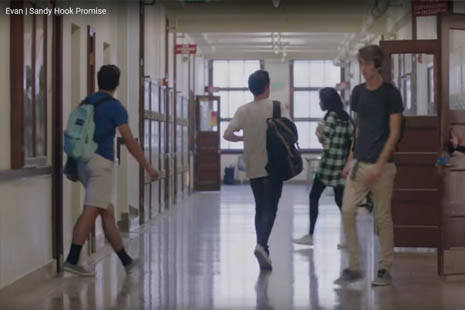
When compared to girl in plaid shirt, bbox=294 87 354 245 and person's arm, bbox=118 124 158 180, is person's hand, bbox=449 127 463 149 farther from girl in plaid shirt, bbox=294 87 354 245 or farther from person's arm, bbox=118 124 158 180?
person's arm, bbox=118 124 158 180

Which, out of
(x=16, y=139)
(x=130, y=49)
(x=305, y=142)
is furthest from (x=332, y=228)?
(x=305, y=142)

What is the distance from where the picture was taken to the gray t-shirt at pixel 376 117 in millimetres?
5047

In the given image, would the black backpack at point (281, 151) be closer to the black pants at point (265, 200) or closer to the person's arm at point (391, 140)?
the black pants at point (265, 200)

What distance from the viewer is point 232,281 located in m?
5.22

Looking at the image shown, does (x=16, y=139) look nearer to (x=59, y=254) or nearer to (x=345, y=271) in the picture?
(x=59, y=254)

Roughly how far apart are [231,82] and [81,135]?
54.7 ft

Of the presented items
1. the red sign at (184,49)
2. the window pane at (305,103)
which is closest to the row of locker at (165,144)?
the red sign at (184,49)

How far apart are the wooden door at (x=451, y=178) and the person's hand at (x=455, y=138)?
22mm

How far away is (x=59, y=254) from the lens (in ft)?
18.6

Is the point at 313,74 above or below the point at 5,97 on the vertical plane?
above

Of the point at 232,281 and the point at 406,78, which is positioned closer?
the point at 232,281

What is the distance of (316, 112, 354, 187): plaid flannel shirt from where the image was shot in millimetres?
6859

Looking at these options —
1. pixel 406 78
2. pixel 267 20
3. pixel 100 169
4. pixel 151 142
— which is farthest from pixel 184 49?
pixel 100 169

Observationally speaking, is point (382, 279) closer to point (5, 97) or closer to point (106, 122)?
point (106, 122)
